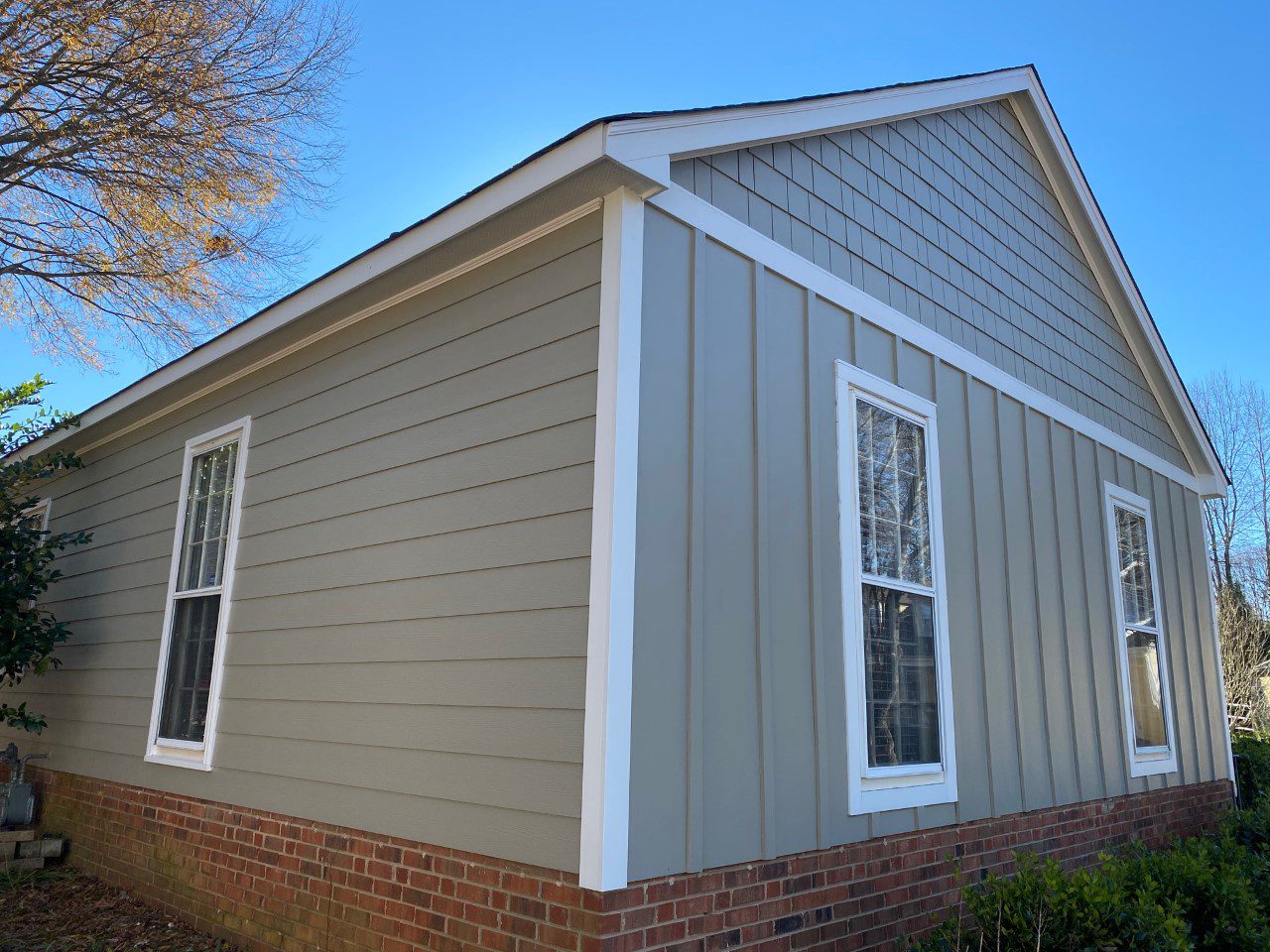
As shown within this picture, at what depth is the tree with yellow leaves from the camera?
8859mm

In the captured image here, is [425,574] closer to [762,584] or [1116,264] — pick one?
[762,584]

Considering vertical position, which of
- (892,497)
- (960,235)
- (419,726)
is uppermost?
(960,235)

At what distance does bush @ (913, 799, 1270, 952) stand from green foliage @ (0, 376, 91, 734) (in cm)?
660

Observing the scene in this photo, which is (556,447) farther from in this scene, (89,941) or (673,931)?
(89,941)

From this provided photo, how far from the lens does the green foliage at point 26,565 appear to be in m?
7.09

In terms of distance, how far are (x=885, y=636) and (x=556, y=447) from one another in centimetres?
211

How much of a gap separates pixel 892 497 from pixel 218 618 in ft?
13.8

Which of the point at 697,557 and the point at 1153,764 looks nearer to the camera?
the point at 697,557

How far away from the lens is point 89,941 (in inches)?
207

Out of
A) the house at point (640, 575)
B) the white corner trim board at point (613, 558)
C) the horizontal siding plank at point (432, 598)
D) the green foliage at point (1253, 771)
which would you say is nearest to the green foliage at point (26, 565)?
the house at point (640, 575)

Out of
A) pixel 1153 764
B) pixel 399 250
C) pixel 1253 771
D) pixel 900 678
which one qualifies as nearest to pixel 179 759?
pixel 399 250

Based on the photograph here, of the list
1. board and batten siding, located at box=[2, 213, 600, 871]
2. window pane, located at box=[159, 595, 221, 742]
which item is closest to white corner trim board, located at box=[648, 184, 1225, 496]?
board and batten siding, located at box=[2, 213, 600, 871]

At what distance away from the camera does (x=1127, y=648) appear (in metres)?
7.34

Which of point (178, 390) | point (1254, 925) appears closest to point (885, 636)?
point (1254, 925)
